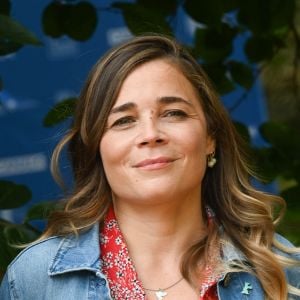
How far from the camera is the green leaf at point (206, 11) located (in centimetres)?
301

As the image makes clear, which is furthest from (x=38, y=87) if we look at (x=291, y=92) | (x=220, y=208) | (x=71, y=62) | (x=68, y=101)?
(x=220, y=208)

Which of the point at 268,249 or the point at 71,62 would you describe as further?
the point at 71,62

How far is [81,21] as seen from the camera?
9.99 feet

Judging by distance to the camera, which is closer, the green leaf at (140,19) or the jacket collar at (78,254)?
the jacket collar at (78,254)

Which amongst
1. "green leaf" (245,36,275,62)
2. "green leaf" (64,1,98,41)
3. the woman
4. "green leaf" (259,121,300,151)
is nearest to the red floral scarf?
the woman

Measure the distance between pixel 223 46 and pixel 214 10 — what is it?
1.20 feet

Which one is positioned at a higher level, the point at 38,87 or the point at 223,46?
the point at 223,46

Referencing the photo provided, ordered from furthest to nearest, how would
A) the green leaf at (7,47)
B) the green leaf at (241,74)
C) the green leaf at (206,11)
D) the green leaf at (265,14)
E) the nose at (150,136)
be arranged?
the green leaf at (241,74) < the green leaf at (265,14) < the green leaf at (206,11) < the green leaf at (7,47) < the nose at (150,136)

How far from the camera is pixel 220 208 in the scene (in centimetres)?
240

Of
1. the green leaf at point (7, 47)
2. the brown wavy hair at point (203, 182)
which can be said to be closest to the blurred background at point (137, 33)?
the green leaf at point (7, 47)

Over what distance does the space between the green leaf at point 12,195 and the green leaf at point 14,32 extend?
44 cm

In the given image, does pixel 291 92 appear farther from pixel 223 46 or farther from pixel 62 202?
pixel 62 202

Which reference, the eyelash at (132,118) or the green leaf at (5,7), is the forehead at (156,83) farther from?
the green leaf at (5,7)

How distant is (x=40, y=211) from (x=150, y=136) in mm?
616
